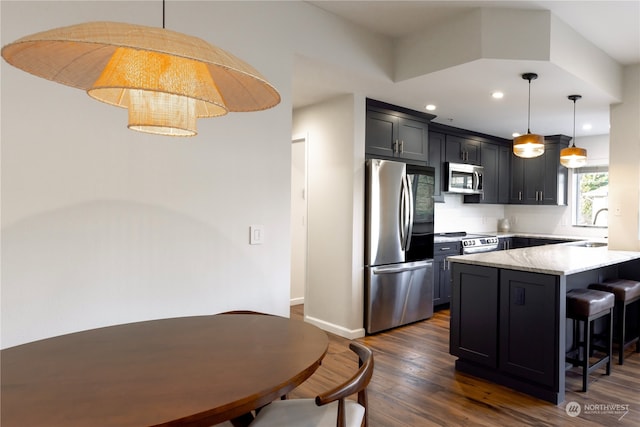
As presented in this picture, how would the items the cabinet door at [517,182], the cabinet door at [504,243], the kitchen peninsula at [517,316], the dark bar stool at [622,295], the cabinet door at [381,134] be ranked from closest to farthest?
the kitchen peninsula at [517,316] → the dark bar stool at [622,295] → the cabinet door at [381,134] → the cabinet door at [504,243] → the cabinet door at [517,182]

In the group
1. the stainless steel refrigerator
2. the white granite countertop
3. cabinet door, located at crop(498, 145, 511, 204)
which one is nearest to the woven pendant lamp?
the white granite countertop

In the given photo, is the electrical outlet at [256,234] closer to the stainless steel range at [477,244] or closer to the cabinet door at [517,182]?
the stainless steel range at [477,244]

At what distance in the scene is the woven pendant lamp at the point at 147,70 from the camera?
0.99 metres

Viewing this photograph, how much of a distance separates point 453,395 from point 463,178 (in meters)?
3.50

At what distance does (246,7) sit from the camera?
104 inches

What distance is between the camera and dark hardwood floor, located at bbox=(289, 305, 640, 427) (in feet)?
7.95

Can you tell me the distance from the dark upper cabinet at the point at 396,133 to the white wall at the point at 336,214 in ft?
0.56

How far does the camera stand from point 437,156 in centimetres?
524

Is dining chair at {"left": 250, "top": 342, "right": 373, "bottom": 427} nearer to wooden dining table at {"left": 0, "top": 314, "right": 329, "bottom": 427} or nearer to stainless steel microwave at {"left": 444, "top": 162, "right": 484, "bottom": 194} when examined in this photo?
wooden dining table at {"left": 0, "top": 314, "right": 329, "bottom": 427}

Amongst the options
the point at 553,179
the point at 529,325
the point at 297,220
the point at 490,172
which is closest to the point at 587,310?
the point at 529,325

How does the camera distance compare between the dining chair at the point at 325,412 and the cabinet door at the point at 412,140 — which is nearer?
the dining chair at the point at 325,412

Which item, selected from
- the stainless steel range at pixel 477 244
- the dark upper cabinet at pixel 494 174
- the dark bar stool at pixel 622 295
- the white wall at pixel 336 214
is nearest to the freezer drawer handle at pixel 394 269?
the white wall at pixel 336 214

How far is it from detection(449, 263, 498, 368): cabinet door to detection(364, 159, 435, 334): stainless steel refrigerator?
3.33ft

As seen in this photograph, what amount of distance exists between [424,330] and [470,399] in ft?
5.18
